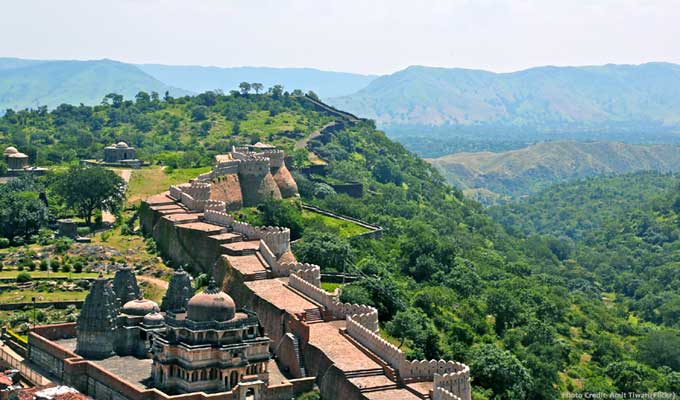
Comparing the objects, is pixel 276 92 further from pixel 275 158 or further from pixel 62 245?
pixel 62 245

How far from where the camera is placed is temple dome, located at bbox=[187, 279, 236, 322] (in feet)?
176

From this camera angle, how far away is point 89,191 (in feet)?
307

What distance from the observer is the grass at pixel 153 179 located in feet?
336

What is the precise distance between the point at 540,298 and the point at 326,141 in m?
60.1

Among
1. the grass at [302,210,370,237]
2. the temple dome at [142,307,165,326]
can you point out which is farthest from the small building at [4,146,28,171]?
the temple dome at [142,307,165,326]

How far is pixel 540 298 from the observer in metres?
101

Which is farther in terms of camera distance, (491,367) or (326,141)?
(326,141)

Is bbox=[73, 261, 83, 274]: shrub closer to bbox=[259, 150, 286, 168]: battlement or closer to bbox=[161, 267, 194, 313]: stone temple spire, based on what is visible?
bbox=[161, 267, 194, 313]: stone temple spire

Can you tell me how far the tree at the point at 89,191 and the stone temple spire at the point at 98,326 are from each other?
35.1 meters

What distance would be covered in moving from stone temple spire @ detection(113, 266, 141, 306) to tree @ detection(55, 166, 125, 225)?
3105 cm

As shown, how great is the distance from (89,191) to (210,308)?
4264cm

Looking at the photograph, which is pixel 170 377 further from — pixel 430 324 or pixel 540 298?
pixel 540 298

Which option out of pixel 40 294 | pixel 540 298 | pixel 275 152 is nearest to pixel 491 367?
pixel 40 294

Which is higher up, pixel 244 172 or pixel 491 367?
pixel 244 172
